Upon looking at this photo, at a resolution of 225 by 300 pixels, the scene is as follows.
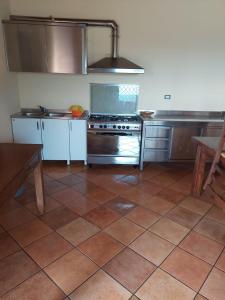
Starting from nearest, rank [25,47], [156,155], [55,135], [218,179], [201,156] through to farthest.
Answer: [218,179], [201,156], [25,47], [55,135], [156,155]

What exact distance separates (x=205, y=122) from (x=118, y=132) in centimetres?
143

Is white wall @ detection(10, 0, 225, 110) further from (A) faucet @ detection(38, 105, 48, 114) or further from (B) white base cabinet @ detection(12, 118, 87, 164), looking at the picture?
(B) white base cabinet @ detection(12, 118, 87, 164)

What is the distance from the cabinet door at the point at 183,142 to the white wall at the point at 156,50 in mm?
677

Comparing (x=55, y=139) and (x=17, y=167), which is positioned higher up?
(x=17, y=167)

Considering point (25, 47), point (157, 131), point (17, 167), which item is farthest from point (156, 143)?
point (25, 47)

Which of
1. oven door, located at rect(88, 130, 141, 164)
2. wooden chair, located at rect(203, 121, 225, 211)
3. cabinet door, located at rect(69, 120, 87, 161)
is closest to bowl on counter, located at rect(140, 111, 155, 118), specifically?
oven door, located at rect(88, 130, 141, 164)

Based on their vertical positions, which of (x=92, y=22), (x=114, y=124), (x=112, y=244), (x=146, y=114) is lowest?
(x=112, y=244)

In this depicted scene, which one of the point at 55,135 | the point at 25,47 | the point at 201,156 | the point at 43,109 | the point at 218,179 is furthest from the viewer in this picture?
the point at 43,109

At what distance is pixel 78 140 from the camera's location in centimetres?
354

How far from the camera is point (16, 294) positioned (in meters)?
1.48

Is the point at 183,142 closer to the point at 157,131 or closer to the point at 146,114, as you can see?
the point at 157,131

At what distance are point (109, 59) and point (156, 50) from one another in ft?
2.79

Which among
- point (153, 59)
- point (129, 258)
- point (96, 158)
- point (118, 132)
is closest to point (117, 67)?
point (153, 59)

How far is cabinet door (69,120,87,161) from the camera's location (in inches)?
136
